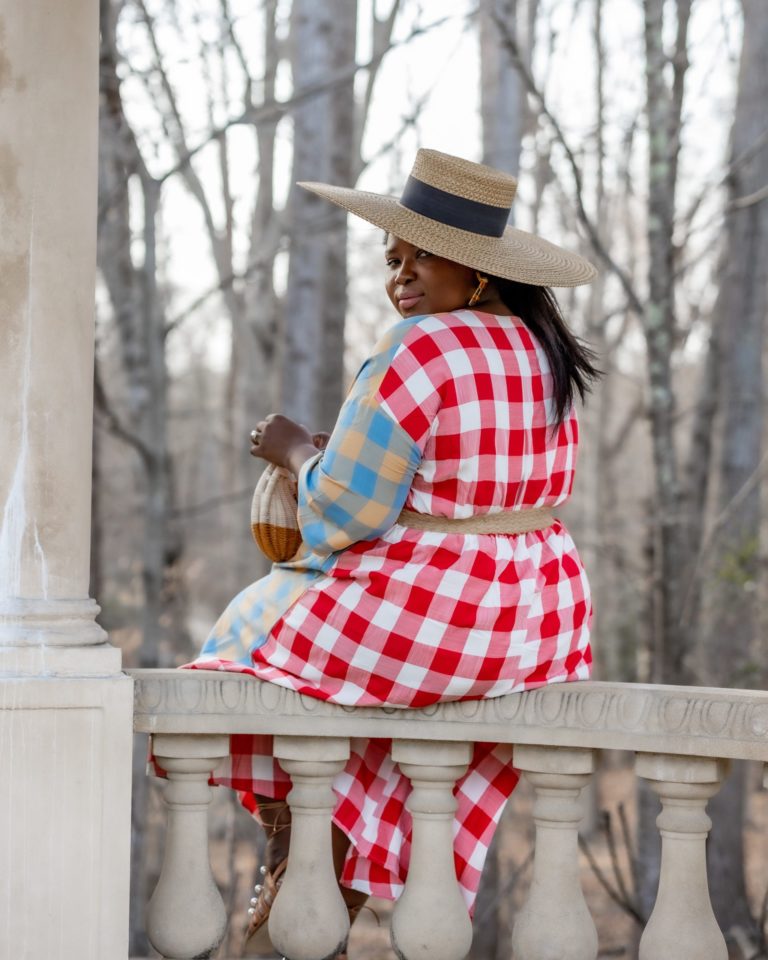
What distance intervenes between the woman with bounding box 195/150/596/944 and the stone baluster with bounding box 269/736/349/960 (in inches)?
3.7

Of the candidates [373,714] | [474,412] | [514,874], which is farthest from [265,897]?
[514,874]

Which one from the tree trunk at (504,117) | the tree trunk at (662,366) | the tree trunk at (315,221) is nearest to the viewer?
the tree trunk at (662,366)

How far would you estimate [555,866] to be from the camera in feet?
9.66

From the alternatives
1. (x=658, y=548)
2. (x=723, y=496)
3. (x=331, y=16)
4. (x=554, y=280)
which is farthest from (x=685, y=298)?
(x=554, y=280)

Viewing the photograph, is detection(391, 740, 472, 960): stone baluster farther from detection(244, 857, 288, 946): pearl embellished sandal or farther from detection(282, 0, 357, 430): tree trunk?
detection(282, 0, 357, 430): tree trunk

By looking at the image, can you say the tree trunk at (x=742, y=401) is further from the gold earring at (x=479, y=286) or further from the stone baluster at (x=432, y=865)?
the gold earring at (x=479, y=286)

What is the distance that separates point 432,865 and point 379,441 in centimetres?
96

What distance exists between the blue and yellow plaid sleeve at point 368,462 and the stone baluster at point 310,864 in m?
0.50

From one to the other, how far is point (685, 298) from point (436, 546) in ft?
43.8

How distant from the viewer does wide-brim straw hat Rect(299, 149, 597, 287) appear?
307 cm

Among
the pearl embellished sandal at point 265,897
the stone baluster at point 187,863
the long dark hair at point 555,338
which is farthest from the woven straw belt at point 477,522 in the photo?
the pearl embellished sandal at point 265,897

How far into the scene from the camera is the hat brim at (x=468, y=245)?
3.05 meters

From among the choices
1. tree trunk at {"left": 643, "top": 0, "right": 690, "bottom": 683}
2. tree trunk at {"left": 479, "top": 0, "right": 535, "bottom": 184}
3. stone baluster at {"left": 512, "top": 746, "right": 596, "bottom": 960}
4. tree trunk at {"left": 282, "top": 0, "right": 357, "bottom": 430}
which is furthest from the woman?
tree trunk at {"left": 479, "top": 0, "right": 535, "bottom": 184}

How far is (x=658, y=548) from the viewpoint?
6.04m
